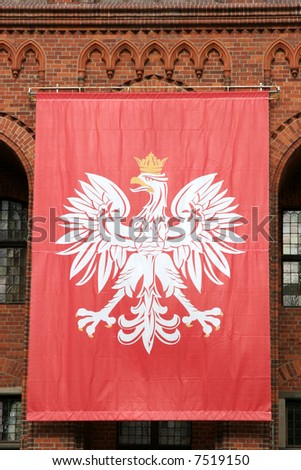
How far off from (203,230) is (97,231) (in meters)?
1.73

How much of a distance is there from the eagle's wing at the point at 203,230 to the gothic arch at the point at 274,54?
2116 mm

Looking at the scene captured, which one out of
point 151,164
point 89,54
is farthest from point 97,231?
point 89,54

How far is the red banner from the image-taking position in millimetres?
16594

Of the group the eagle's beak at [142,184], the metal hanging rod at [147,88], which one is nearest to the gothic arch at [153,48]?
the metal hanging rod at [147,88]

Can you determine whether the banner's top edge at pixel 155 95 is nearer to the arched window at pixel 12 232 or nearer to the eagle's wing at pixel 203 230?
the eagle's wing at pixel 203 230

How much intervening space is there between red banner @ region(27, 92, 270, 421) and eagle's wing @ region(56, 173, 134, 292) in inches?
0.6

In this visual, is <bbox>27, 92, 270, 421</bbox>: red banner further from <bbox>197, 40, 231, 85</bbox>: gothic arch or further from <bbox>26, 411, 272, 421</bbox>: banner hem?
<bbox>197, 40, 231, 85</bbox>: gothic arch

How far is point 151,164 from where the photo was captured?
17.2m

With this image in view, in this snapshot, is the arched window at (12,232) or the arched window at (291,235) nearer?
the arched window at (291,235)

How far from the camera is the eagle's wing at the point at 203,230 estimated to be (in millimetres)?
16938

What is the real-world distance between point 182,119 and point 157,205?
4.92 ft

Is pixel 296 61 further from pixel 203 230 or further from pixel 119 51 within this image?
pixel 203 230

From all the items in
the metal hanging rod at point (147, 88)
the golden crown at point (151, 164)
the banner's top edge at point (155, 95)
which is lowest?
the golden crown at point (151, 164)
